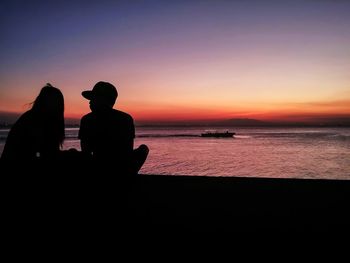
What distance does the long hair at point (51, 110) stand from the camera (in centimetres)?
197

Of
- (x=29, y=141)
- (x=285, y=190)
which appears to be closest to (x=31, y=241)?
(x=29, y=141)

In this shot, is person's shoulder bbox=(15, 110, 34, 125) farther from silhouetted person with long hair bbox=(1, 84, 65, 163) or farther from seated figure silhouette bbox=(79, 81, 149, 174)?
seated figure silhouette bbox=(79, 81, 149, 174)

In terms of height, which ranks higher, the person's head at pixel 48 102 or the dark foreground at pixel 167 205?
the person's head at pixel 48 102

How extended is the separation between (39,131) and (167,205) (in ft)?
5.93

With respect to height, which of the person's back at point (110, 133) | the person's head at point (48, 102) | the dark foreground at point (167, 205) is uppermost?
the person's head at point (48, 102)

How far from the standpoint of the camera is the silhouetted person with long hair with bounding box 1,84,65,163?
1767mm

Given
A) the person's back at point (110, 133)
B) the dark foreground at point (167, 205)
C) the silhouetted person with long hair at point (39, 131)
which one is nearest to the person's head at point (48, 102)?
the silhouetted person with long hair at point (39, 131)

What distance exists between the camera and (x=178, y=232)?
257 cm

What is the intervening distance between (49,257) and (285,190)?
2.94 meters

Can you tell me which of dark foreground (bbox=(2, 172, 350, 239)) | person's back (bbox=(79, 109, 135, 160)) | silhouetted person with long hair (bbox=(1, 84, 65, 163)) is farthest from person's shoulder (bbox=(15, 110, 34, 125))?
person's back (bbox=(79, 109, 135, 160))

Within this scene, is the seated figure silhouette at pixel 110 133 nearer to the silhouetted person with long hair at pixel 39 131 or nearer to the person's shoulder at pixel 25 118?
the silhouetted person with long hair at pixel 39 131

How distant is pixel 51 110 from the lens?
2041 millimetres

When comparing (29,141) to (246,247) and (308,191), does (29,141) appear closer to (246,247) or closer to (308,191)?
(246,247)

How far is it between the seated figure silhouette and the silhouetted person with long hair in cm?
27
